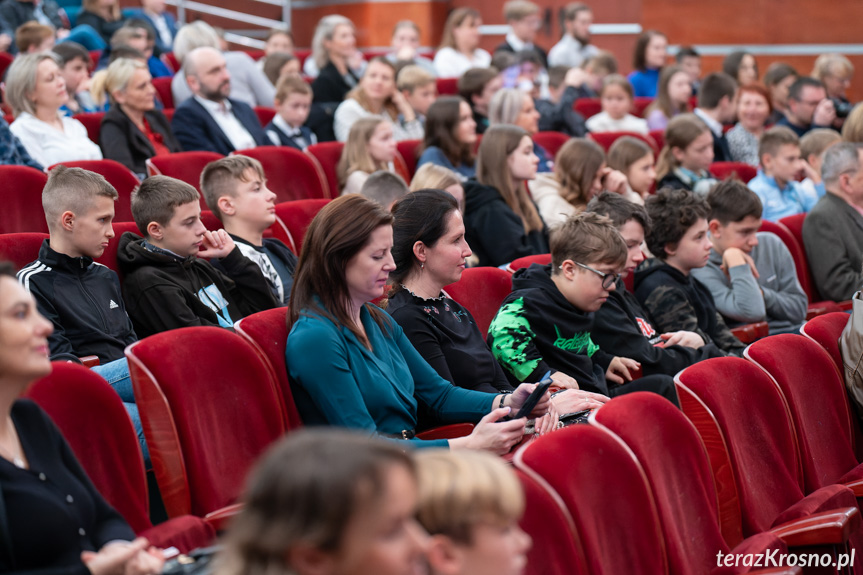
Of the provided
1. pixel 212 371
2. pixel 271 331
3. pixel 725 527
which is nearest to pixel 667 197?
pixel 725 527

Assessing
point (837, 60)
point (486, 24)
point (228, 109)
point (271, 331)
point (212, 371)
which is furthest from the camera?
point (486, 24)

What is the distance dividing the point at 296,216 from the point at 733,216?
1369 mm

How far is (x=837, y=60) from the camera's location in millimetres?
5707

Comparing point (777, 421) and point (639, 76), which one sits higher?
point (639, 76)

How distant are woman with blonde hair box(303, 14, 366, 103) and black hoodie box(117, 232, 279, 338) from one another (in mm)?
3019

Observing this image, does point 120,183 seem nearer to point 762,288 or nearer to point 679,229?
point 679,229

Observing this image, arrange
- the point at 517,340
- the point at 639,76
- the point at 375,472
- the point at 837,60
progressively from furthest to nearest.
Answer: the point at 639,76 → the point at 837,60 → the point at 517,340 → the point at 375,472

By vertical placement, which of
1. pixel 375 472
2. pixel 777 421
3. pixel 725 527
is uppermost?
pixel 375 472

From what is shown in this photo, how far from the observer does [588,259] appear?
2.28 meters

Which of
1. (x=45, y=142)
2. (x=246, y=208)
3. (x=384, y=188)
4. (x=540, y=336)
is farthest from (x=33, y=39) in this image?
(x=540, y=336)

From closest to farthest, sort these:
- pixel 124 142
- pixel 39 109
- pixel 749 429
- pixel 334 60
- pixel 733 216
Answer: pixel 749 429 → pixel 733 216 → pixel 39 109 → pixel 124 142 → pixel 334 60

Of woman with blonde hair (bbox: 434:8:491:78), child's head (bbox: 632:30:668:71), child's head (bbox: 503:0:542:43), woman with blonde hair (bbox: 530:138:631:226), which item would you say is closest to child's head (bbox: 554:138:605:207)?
woman with blonde hair (bbox: 530:138:631:226)

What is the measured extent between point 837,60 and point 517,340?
14.3 ft

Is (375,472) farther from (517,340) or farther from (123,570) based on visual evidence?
(517,340)
